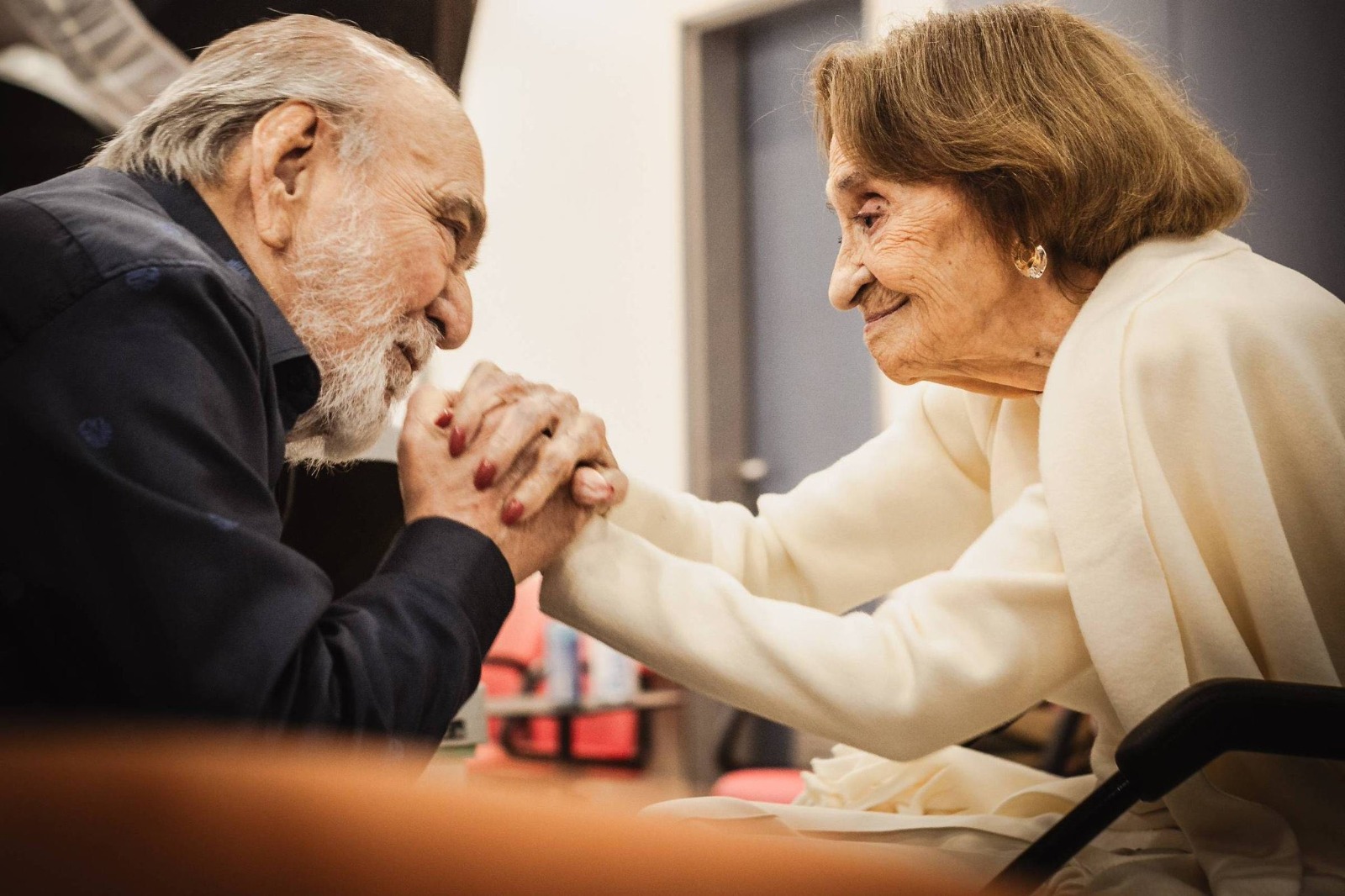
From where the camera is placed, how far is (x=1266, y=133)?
1.27 meters

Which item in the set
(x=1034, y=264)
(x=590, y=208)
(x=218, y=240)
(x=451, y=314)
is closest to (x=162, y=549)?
(x=218, y=240)

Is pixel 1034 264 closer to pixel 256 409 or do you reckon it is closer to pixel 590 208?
pixel 256 409

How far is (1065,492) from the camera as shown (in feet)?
3.43

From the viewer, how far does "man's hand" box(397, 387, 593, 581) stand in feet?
3.20

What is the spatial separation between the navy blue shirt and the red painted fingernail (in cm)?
12

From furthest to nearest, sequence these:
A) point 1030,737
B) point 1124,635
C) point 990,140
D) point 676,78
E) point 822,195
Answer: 1. point 1030,737
2. point 676,78
3. point 822,195
4. point 990,140
5. point 1124,635

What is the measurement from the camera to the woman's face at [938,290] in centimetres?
121

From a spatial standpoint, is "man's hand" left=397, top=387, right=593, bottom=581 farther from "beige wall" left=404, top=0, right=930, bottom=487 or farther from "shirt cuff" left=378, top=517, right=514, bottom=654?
"beige wall" left=404, top=0, right=930, bottom=487

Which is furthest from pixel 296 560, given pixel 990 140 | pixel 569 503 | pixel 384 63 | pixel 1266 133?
pixel 1266 133

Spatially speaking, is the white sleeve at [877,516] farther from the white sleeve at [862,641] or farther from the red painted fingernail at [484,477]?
the red painted fingernail at [484,477]

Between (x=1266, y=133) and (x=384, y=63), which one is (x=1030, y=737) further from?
(x=384, y=63)

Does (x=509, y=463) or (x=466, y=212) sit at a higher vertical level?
(x=466, y=212)

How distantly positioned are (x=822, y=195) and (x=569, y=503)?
21.7 inches

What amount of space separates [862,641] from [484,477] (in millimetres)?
360
